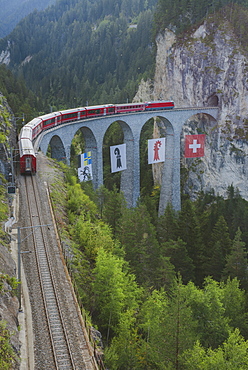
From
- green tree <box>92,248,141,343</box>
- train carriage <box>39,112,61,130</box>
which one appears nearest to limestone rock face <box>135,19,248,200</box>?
train carriage <box>39,112,61,130</box>

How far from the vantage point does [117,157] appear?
5316 centimetres

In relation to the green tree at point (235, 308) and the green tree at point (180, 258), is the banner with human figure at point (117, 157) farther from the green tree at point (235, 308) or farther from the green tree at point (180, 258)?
the green tree at point (235, 308)

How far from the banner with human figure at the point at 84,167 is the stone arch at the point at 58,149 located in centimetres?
291

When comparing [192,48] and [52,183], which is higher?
[192,48]

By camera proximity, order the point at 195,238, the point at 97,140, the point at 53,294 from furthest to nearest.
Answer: the point at 97,140 → the point at 195,238 → the point at 53,294

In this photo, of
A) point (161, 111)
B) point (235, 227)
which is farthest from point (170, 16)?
point (235, 227)

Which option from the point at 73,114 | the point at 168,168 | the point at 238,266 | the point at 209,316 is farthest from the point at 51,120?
the point at 209,316

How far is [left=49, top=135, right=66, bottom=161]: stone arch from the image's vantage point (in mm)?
47281

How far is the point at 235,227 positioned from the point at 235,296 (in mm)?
22402

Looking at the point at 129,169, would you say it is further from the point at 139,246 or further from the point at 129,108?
the point at 139,246

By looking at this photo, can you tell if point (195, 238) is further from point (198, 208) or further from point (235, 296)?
point (198, 208)

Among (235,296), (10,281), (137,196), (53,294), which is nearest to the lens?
(10,281)

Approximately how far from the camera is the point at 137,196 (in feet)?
201

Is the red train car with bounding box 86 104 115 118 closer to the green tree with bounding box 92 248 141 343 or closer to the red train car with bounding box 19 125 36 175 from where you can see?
the red train car with bounding box 19 125 36 175
